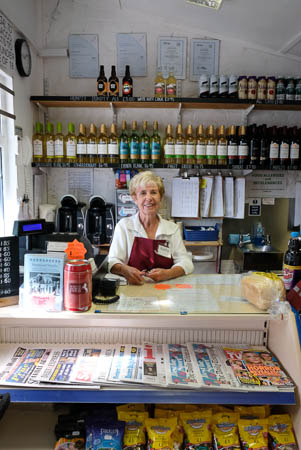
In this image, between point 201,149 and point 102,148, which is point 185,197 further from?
point 102,148

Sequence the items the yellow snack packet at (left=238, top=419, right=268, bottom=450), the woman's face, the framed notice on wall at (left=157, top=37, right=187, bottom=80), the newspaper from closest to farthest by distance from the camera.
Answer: the newspaper
the yellow snack packet at (left=238, top=419, right=268, bottom=450)
the woman's face
the framed notice on wall at (left=157, top=37, right=187, bottom=80)

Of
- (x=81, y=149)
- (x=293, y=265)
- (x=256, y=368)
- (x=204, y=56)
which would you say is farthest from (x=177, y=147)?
(x=256, y=368)

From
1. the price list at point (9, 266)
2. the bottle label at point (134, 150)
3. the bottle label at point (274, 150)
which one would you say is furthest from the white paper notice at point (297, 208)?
the price list at point (9, 266)

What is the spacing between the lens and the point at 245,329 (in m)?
1.66

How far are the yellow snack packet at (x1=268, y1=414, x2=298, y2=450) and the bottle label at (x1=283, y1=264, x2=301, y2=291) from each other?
0.55 metres

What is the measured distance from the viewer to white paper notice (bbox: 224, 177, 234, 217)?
13.3 feet

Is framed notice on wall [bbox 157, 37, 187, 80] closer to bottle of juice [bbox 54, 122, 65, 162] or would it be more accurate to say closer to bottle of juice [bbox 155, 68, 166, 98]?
bottle of juice [bbox 155, 68, 166, 98]

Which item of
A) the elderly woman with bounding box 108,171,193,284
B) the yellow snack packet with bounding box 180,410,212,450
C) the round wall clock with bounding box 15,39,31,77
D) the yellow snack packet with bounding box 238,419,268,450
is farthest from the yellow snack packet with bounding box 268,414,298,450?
the round wall clock with bounding box 15,39,31,77

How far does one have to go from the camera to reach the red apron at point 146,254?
2.55 meters

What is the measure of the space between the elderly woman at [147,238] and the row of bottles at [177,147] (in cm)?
120

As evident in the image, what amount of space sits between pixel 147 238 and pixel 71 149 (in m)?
1.65

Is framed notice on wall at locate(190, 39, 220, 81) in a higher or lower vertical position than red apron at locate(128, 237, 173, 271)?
higher

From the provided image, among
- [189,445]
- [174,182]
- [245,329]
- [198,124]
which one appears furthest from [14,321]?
[198,124]

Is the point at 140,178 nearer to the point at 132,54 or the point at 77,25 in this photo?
the point at 132,54
